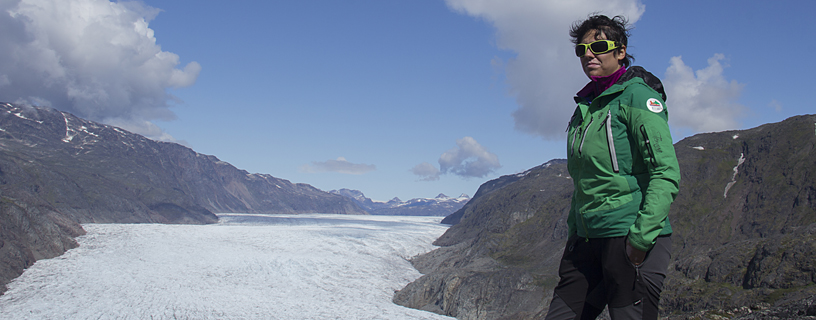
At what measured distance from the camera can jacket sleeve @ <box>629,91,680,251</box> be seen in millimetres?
2533

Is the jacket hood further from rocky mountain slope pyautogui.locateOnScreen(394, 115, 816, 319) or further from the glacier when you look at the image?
the glacier

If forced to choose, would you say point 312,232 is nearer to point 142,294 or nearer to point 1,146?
point 142,294

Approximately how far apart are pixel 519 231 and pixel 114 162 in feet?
520

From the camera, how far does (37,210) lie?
2498 inches

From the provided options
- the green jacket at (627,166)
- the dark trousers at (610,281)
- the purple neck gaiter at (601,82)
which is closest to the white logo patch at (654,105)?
the green jacket at (627,166)

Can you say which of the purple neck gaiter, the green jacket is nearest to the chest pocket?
the green jacket

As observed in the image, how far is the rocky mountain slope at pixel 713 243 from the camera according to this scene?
21031mm

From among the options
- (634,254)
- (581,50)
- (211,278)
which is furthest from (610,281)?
(211,278)

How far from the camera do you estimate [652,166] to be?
2.64m

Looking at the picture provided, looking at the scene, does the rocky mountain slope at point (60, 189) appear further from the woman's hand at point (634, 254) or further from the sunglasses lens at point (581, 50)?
the woman's hand at point (634, 254)

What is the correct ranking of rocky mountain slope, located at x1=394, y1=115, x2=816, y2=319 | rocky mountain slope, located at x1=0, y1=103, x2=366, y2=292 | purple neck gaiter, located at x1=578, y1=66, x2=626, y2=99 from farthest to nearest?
rocky mountain slope, located at x1=0, y1=103, x2=366, y2=292, rocky mountain slope, located at x1=394, y1=115, x2=816, y2=319, purple neck gaiter, located at x1=578, y1=66, x2=626, y2=99

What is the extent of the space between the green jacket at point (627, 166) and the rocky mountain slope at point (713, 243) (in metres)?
19.4

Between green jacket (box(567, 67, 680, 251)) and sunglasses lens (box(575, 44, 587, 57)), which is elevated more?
sunglasses lens (box(575, 44, 587, 57))

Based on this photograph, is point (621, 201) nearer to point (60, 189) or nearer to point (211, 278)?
point (211, 278)
